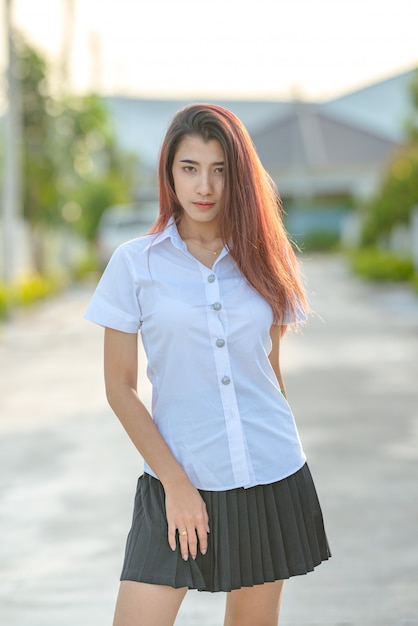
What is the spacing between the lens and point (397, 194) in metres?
26.4

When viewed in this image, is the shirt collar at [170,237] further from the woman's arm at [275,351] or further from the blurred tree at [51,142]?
the blurred tree at [51,142]

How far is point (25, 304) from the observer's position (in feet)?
62.4

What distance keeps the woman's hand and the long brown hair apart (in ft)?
1.58

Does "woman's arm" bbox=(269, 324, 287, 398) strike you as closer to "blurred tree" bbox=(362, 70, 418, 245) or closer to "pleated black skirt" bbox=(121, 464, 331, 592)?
"pleated black skirt" bbox=(121, 464, 331, 592)

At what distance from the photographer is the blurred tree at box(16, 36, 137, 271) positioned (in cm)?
2423

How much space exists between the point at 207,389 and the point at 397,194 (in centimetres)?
2428

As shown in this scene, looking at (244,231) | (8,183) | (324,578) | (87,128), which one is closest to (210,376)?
(244,231)

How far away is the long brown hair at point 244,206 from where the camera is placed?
105 inches

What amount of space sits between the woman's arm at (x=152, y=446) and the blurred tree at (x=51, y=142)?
21.7 meters

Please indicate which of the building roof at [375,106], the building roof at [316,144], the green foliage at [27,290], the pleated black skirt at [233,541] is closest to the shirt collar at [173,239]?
the pleated black skirt at [233,541]

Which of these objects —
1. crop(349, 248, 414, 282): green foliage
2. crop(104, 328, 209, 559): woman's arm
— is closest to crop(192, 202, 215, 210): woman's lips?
crop(104, 328, 209, 559): woman's arm

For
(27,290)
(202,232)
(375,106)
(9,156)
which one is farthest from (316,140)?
(202,232)

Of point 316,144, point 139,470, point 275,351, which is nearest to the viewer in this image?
point 275,351

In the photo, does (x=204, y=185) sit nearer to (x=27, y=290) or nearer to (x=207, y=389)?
(x=207, y=389)
